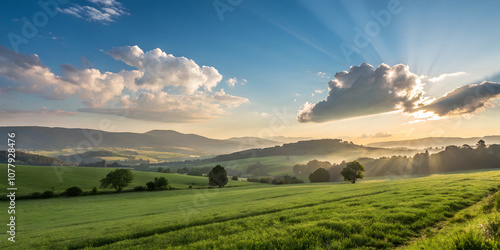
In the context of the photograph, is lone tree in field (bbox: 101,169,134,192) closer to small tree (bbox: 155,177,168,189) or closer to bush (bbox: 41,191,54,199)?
small tree (bbox: 155,177,168,189)

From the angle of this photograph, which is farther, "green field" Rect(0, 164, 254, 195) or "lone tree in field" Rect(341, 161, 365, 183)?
"lone tree in field" Rect(341, 161, 365, 183)

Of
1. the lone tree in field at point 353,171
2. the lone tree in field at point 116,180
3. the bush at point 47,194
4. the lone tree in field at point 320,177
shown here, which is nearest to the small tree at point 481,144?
the lone tree in field at point 320,177

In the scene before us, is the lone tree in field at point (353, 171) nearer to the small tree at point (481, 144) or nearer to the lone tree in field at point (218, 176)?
the lone tree in field at point (218, 176)

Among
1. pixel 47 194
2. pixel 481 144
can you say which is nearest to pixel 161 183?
pixel 47 194

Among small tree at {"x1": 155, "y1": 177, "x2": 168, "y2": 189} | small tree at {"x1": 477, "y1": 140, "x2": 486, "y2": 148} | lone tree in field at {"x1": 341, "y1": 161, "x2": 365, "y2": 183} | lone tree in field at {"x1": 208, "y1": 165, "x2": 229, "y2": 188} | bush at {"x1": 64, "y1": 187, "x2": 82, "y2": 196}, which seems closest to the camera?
bush at {"x1": 64, "y1": 187, "x2": 82, "y2": 196}

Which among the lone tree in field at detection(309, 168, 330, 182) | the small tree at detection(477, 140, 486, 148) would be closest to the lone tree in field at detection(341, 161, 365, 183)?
the lone tree in field at detection(309, 168, 330, 182)

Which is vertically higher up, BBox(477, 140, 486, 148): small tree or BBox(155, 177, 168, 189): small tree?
BBox(477, 140, 486, 148): small tree

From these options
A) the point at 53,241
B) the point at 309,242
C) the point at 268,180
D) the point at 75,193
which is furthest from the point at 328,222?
the point at 268,180

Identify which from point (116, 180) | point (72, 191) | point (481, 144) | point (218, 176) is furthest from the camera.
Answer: point (481, 144)

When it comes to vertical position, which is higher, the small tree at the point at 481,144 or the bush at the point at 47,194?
the small tree at the point at 481,144

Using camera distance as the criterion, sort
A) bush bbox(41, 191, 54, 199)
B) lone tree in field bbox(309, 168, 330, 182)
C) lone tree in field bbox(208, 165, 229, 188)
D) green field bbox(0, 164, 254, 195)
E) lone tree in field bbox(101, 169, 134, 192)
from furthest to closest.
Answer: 1. lone tree in field bbox(309, 168, 330, 182)
2. lone tree in field bbox(208, 165, 229, 188)
3. lone tree in field bbox(101, 169, 134, 192)
4. green field bbox(0, 164, 254, 195)
5. bush bbox(41, 191, 54, 199)

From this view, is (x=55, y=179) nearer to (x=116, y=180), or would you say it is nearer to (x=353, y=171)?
(x=116, y=180)

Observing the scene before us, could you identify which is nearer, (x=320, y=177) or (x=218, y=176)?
(x=218, y=176)

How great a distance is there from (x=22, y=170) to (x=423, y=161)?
21591 centimetres
